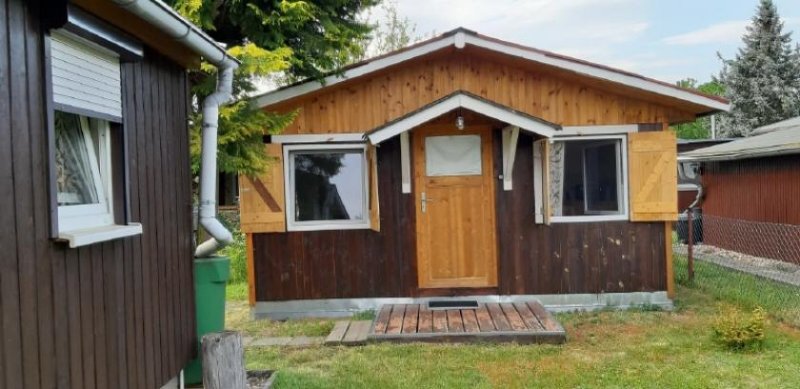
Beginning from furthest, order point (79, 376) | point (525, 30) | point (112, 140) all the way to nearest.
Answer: point (525, 30), point (112, 140), point (79, 376)

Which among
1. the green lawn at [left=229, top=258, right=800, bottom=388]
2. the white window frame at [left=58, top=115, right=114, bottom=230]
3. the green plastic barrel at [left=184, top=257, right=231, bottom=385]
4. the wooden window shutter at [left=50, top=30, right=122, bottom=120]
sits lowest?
the green lawn at [left=229, top=258, right=800, bottom=388]

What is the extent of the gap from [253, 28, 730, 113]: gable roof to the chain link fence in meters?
2.31

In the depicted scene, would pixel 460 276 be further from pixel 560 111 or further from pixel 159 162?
pixel 159 162

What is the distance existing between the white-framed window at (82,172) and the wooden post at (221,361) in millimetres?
1059

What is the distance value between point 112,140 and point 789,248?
433 inches

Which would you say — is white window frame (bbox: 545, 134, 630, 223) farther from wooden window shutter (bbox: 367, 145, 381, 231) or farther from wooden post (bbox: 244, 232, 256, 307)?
wooden post (bbox: 244, 232, 256, 307)

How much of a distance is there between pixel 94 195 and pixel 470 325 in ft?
13.2

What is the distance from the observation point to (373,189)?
722cm

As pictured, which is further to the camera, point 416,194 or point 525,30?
point 525,30

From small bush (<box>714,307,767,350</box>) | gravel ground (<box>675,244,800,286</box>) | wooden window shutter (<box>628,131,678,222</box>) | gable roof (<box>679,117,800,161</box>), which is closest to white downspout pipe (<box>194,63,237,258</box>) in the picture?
small bush (<box>714,307,767,350</box>)

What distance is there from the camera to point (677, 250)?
13227 mm

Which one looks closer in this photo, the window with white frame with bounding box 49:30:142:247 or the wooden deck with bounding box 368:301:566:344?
the window with white frame with bounding box 49:30:142:247

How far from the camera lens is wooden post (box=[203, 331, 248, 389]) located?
4016 mm

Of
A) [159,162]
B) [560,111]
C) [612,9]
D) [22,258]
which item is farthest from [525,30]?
[22,258]
